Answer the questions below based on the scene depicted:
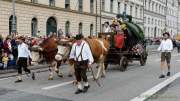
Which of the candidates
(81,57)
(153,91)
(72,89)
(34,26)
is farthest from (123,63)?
(34,26)

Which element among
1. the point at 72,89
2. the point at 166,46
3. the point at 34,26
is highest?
the point at 34,26

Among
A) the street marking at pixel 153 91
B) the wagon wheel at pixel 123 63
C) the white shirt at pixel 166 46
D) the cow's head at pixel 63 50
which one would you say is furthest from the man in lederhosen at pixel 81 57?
the wagon wheel at pixel 123 63

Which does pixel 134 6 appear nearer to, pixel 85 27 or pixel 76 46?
pixel 85 27

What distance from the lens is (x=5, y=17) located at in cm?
3556

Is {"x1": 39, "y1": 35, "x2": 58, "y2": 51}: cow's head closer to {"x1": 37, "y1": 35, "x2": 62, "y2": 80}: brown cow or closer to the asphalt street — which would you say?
{"x1": 37, "y1": 35, "x2": 62, "y2": 80}: brown cow

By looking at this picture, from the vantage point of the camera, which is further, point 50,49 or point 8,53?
point 8,53

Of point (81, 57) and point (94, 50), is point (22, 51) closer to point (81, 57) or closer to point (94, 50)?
point (94, 50)

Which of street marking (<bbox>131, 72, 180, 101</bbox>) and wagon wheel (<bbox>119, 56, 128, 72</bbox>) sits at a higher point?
wagon wheel (<bbox>119, 56, 128, 72</bbox>)

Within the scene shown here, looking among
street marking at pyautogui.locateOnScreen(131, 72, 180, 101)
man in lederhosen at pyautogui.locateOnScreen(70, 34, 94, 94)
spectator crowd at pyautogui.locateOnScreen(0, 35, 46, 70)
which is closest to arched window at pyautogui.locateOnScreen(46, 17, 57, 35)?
spectator crowd at pyautogui.locateOnScreen(0, 35, 46, 70)

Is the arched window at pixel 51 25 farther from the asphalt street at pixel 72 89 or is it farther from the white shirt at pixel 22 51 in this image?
the white shirt at pixel 22 51

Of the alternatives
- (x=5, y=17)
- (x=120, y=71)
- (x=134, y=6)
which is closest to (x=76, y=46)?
(x=120, y=71)

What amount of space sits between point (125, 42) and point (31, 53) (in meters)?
6.47

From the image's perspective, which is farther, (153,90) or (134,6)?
(134,6)

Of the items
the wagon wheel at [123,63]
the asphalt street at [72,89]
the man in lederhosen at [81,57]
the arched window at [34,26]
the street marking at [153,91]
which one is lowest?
the asphalt street at [72,89]
